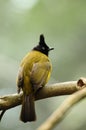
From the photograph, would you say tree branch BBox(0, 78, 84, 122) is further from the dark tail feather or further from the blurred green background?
the blurred green background

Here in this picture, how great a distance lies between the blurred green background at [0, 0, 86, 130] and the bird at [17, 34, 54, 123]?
2.11 m

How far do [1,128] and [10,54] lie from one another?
44.8 inches

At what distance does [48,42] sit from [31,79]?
3536 millimetres

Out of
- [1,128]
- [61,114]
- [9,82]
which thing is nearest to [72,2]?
[9,82]

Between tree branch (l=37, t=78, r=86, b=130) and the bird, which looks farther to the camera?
the bird

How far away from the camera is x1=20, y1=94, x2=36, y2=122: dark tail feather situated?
2.77m

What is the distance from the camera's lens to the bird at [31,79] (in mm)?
2822

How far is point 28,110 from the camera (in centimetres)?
286

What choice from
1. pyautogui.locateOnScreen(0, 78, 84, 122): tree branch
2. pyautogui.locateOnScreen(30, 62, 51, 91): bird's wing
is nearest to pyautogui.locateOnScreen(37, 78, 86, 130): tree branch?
pyautogui.locateOnScreen(0, 78, 84, 122): tree branch

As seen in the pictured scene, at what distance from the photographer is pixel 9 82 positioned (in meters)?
6.02

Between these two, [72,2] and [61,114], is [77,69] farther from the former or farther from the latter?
[61,114]

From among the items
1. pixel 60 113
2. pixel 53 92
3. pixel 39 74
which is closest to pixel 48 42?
pixel 39 74

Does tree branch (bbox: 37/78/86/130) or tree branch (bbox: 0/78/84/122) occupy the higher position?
tree branch (bbox: 37/78/86/130)

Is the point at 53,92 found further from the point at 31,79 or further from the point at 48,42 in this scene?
the point at 48,42
